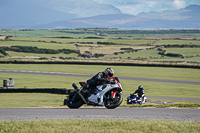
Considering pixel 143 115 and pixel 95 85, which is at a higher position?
pixel 95 85

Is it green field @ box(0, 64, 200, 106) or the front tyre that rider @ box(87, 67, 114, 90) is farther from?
green field @ box(0, 64, 200, 106)

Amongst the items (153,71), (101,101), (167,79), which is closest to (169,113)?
(101,101)

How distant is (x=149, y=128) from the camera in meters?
13.6

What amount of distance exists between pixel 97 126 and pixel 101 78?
8.50 feet

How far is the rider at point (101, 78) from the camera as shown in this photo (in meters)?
15.7

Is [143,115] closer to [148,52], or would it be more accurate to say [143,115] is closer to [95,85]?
[95,85]

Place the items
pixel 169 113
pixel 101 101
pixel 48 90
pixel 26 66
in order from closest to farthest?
pixel 101 101 → pixel 169 113 → pixel 48 90 → pixel 26 66

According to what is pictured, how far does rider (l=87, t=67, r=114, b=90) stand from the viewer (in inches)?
618

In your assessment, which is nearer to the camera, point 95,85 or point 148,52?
point 95,85

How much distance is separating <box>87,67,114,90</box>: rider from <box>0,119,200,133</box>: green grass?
189 centimetres

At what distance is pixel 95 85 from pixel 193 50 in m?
113

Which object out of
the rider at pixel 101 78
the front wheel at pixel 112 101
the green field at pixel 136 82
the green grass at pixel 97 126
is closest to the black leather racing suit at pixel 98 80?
the rider at pixel 101 78

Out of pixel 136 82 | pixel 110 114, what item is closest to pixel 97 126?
pixel 110 114

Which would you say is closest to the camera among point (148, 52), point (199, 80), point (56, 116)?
point (56, 116)
